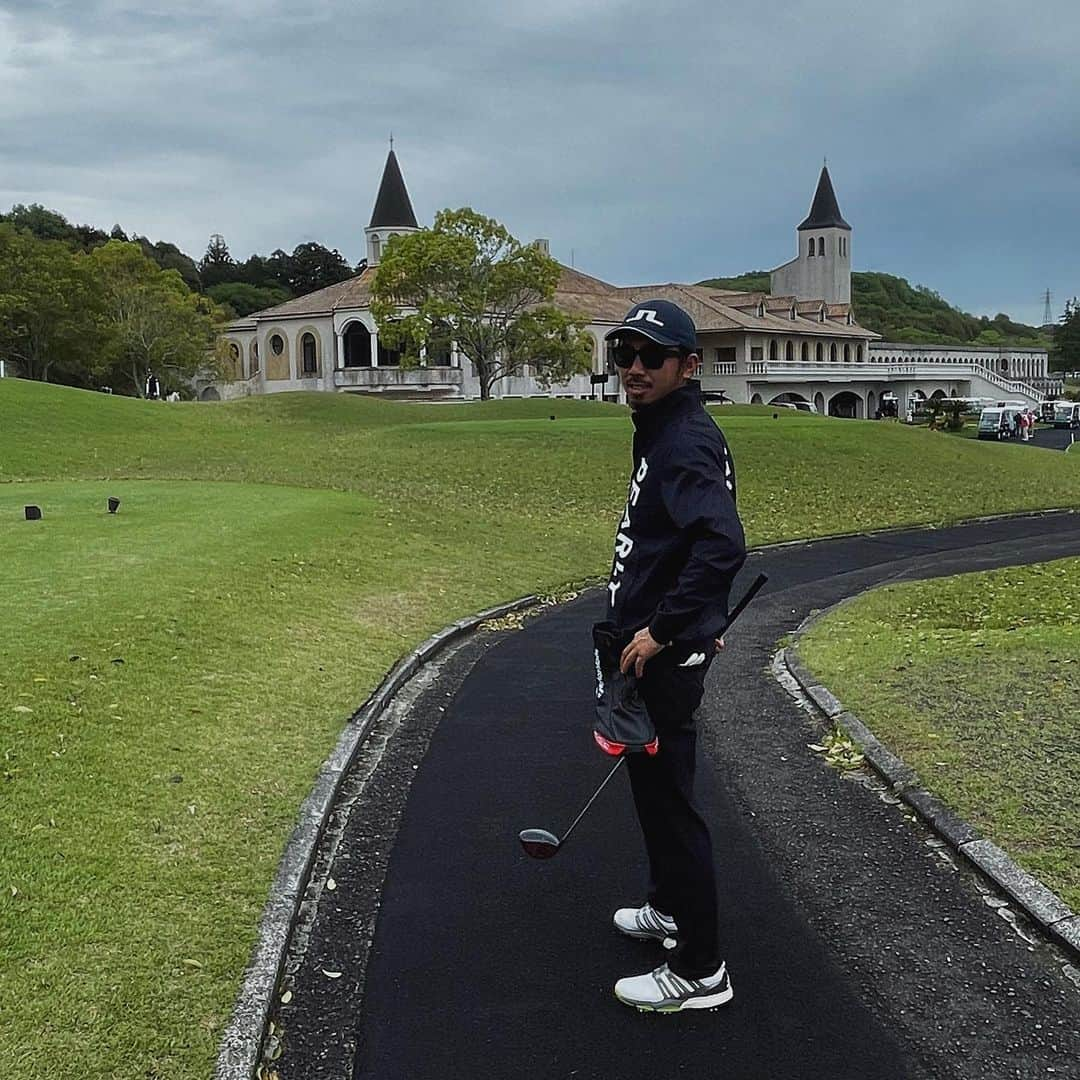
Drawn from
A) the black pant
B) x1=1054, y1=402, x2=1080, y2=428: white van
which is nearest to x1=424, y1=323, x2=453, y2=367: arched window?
x1=1054, y1=402, x2=1080, y2=428: white van

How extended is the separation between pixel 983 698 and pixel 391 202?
6669 cm

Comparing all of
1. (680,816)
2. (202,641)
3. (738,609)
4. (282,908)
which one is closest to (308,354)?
(202,641)

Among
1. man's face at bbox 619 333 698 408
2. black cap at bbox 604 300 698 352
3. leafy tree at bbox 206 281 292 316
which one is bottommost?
man's face at bbox 619 333 698 408

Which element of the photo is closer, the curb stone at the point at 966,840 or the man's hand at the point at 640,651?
the man's hand at the point at 640,651

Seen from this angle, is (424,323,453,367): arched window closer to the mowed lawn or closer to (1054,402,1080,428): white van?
the mowed lawn

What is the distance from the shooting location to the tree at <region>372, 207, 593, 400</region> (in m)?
46.9

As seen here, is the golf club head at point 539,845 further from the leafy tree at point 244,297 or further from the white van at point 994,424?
the leafy tree at point 244,297

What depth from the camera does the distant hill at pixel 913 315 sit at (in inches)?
4981

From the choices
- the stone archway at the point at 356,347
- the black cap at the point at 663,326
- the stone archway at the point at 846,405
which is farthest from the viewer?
the stone archway at the point at 846,405

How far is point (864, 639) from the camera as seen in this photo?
991 cm

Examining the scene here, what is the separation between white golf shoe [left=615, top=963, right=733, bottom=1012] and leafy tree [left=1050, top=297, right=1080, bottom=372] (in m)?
107

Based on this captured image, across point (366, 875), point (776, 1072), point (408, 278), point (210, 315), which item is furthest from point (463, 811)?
point (210, 315)

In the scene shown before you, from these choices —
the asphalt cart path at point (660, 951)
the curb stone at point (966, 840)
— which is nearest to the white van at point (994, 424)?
the curb stone at point (966, 840)

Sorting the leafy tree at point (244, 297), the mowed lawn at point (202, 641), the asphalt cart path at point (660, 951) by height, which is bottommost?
the asphalt cart path at point (660, 951)
